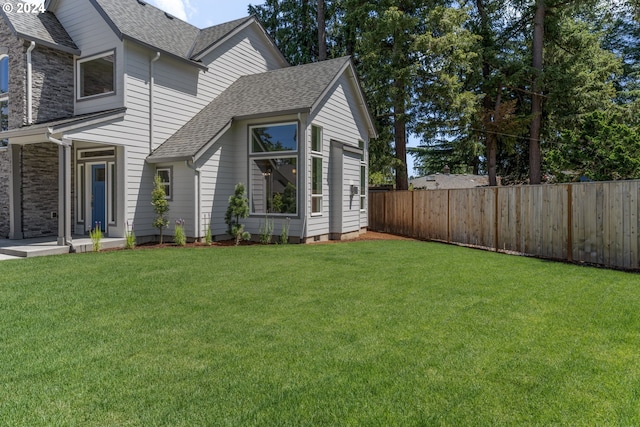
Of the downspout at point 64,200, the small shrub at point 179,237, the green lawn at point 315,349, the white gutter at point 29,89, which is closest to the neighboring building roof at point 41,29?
the white gutter at point 29,89

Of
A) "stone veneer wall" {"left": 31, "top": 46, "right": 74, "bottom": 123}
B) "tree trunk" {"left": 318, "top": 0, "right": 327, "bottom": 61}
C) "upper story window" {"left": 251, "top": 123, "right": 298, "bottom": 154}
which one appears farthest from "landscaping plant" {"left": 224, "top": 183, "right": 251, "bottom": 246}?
"tree trunk" {"left": 318, "top": 0, "right": 327, "bottom": 61}

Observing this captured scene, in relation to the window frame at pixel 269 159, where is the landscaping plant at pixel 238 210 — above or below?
below

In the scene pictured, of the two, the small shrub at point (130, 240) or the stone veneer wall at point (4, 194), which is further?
the stone veneer wall at point (4, 194)

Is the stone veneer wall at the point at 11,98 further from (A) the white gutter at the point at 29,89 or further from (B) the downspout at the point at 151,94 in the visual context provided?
(B) the downspout at the point at 151,94

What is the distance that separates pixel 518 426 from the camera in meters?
2.42

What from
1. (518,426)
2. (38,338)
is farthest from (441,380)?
(38,338)

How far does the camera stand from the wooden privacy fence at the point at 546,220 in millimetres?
7887

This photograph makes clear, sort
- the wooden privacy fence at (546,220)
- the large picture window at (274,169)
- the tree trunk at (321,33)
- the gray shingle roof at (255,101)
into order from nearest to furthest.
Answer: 1. the wooden privacy fence at (546,220)
2. the gray shingle roof at (255,101)
3. the large picture window at (274,169)
4. the tree trunk at (321,33)

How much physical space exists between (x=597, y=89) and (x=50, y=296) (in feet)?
77.2

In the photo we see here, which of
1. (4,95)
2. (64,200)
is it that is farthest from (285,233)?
(4,95)

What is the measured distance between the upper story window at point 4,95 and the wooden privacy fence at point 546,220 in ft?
42.9

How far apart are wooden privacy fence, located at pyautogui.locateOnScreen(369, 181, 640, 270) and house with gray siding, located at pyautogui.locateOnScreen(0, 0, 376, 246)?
317 cm

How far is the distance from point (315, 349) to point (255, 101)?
9.90 metres

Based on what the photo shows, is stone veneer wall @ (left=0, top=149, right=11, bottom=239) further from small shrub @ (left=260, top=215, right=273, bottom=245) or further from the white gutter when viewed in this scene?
small shrub @ (left=260, top=215, right=273, bottom=245)
